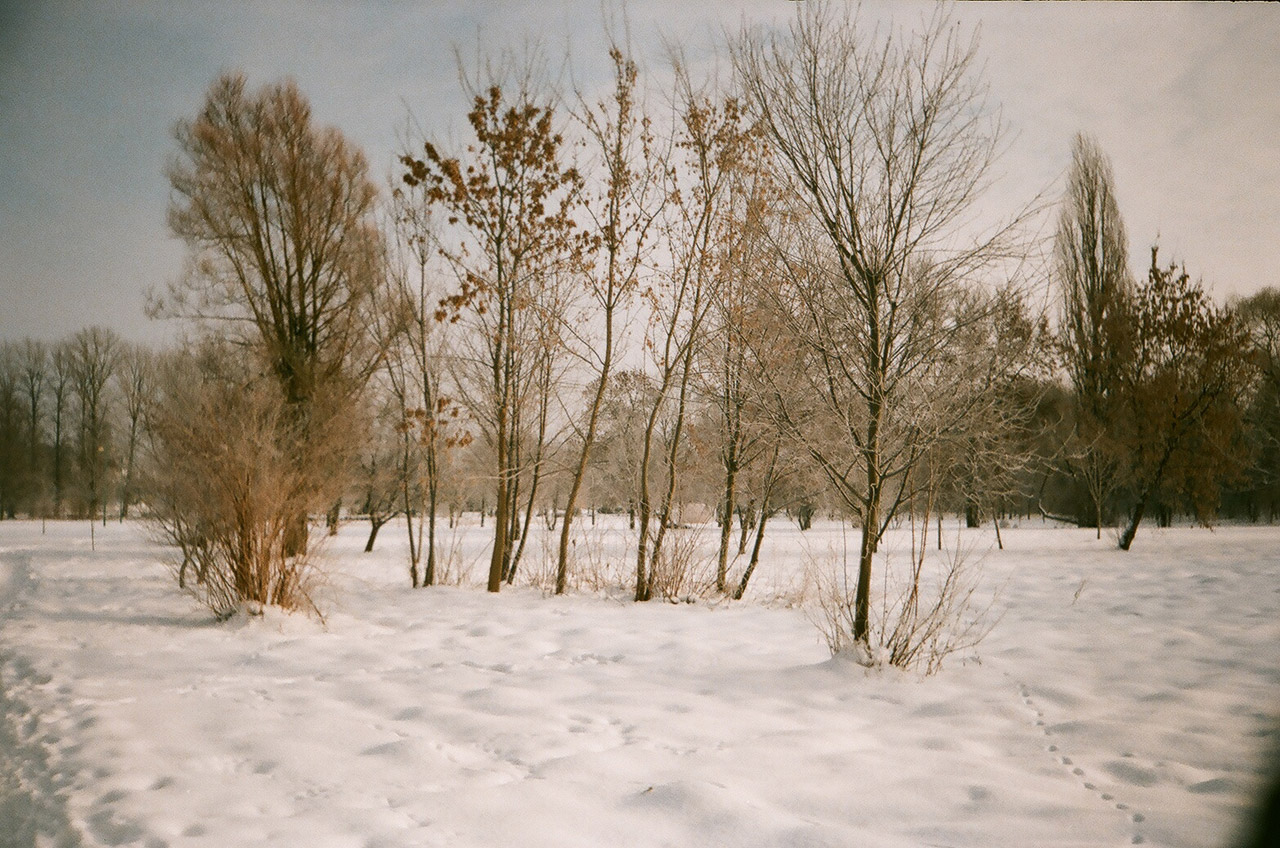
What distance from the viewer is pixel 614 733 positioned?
3682 mm

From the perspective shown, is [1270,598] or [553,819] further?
[1270,598]

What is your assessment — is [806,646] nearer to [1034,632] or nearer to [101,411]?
[1034,632]

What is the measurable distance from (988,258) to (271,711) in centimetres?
586

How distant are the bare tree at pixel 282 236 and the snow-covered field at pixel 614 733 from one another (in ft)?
23.9

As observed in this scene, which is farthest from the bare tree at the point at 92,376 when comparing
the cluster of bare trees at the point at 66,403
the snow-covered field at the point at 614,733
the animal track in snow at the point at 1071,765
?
the animal track in snow at the point at 1071,765

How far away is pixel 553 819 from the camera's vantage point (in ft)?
8.53

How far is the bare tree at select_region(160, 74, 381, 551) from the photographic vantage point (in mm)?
12594

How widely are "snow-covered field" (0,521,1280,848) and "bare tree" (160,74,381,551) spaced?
730cm

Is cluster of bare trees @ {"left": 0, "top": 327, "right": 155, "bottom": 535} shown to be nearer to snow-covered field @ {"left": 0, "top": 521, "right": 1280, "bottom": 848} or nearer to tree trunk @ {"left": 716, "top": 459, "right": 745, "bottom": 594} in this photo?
snow-covered field @ {"left": 0, "top": 521, "right": 1280, "bottom": 848}

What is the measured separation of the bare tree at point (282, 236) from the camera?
12594 millimetres

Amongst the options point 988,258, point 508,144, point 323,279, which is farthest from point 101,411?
point 988,258

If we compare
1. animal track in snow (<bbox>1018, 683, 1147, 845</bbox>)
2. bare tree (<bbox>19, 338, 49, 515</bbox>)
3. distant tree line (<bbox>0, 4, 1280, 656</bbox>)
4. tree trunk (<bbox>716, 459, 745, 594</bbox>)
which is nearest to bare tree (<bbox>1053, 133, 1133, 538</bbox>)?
distant tree line (<bbox>0, 4, 1280, 656</bbox>)

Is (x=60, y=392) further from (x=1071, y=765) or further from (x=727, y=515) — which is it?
(x=1071, y=765)

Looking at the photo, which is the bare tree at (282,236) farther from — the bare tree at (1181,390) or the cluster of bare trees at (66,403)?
the bare tree at (1181,390)
